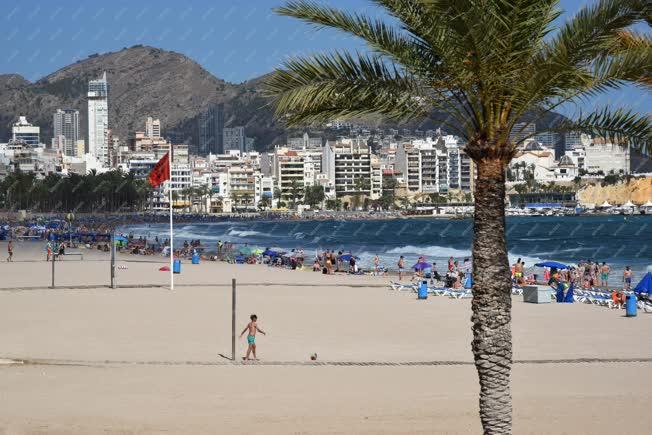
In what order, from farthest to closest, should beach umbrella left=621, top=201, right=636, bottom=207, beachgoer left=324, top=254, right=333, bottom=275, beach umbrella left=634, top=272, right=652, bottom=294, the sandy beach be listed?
beach umbrella left=621, top=201, right=636, bottom=207 < beachgoer left=324, top=254, right=333, bottom=275 < beach umbrella left=634, top=272, right=652, bottom=294 < the sandy beach

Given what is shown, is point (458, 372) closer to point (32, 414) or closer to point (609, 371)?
point (609, 371)

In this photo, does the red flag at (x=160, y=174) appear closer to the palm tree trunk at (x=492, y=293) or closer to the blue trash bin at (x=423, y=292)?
the blue trash bin at (x=423, y=292)

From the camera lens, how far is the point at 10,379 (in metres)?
14.4

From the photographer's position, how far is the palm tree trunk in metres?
7.39

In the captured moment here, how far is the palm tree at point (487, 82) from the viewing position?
7039 millimetres

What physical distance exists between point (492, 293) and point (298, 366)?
902 cm

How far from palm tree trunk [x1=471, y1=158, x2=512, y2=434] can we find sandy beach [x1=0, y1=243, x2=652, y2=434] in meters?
3.83

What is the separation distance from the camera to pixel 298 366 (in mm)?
16078

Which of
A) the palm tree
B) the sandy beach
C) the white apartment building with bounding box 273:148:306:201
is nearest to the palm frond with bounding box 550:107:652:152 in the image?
the palm tree

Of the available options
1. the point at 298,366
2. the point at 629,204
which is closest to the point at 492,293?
the point at 298,366

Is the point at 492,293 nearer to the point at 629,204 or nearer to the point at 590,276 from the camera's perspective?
the point at 590,276

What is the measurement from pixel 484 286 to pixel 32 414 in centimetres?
697

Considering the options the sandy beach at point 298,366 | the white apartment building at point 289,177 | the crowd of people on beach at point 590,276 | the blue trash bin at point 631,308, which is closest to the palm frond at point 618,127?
the sandy beach at point 298,366

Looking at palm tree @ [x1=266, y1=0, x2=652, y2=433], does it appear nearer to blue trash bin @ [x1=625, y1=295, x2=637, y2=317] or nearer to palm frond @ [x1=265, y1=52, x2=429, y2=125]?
palm frond @ [x1=265, y1=52, x2=429, y2=125]
